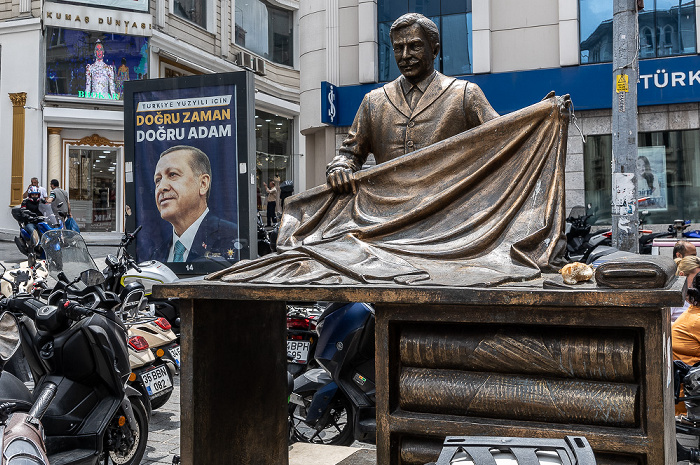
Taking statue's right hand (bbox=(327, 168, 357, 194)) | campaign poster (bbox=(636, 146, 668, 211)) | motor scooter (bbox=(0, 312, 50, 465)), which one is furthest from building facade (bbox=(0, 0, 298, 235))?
statue's right hand (bbox=(327, 168, 357, 194))

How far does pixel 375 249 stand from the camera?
2.74m

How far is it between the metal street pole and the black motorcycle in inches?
175

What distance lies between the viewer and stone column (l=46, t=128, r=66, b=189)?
20391mm

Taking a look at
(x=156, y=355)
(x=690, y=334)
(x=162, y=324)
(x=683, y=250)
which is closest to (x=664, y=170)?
(x=683, y=250)

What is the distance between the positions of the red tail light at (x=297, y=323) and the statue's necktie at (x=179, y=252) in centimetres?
373

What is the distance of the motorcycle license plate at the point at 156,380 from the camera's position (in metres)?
5.19

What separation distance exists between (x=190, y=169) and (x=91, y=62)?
14.4 meters

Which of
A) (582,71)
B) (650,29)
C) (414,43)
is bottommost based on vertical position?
(414,43)

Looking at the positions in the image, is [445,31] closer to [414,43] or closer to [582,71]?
[582,71]

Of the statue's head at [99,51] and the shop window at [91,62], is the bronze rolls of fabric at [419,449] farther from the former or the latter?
the statue's head at [99,51]

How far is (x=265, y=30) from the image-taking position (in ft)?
92.8

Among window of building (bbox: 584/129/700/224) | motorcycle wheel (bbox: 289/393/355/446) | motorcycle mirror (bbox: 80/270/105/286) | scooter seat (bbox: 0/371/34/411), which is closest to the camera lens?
scooter seat (bbox: 0/371/34/411)

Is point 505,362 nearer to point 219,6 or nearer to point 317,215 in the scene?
point 317,215

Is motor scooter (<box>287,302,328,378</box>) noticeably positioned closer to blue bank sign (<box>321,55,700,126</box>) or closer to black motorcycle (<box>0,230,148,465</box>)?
black motorcycle (<box>0,230,148,465</box>)
